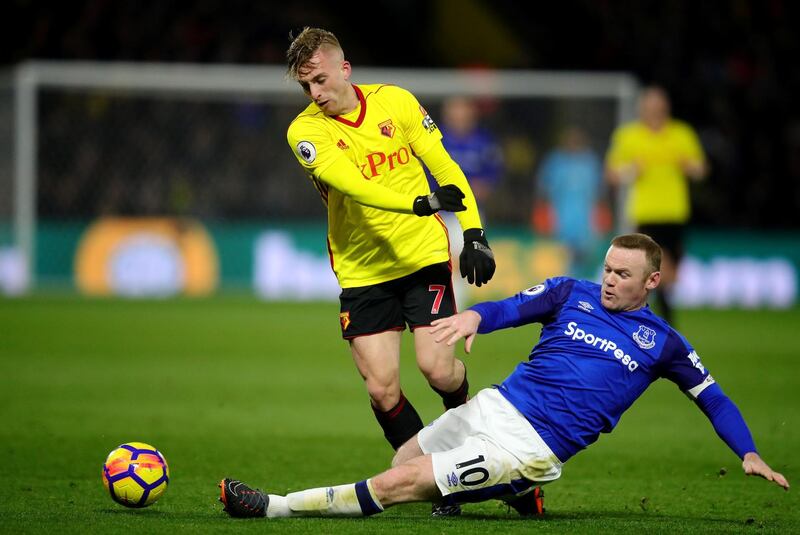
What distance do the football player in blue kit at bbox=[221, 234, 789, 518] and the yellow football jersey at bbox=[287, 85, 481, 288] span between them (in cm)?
96

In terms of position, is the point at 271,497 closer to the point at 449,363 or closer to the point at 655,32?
the point at 449,363

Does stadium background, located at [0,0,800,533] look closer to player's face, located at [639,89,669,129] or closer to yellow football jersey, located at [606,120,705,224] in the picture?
yellow football jersey, located at [606,120,705,224]

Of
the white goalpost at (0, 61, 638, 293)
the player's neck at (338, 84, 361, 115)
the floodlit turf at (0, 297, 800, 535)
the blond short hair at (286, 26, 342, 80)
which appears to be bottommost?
the floodlit turf at (0, 297, 800, 535)

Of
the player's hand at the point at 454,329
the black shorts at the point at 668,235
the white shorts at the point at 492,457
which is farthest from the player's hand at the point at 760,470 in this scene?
the black shorts at the point at 668,235

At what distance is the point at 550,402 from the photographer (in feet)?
16.8

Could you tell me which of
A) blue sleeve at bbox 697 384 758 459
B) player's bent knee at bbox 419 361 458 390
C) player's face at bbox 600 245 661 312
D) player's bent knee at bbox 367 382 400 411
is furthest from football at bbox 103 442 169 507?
blue sleeve at bbox 697 384 758 459

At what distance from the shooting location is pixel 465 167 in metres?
14.3

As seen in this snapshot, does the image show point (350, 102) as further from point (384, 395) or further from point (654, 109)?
point (654, 109)

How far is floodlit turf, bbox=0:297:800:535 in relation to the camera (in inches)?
213

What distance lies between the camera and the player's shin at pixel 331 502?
5.11 meters

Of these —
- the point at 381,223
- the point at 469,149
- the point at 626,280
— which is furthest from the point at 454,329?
the point at 469,149

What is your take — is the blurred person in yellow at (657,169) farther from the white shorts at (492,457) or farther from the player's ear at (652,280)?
the white shorts at (492,457)

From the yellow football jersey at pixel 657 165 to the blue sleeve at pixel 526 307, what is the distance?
25.7 feet

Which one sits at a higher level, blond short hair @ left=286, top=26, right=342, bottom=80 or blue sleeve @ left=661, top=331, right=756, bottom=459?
blond short hair @ left=286, top=26, right=342, bottom=80
